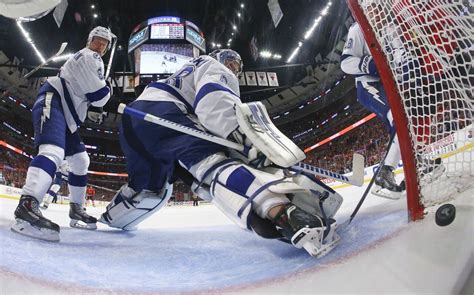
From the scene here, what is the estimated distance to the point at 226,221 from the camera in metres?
2.08

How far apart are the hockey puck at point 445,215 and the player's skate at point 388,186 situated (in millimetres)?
751

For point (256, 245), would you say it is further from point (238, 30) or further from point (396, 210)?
point (238, 30)

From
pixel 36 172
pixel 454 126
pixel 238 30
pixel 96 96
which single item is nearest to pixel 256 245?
pixel 454 126

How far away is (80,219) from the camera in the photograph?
1816 mm

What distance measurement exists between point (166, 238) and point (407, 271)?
111 cm

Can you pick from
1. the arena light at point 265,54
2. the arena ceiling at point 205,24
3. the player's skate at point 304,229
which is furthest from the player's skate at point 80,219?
the arena light at point 265,54

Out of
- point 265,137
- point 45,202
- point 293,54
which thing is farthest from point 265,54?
point 265,137

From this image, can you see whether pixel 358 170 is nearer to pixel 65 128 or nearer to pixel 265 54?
pixel 65 128

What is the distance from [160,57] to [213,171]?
585 centimetres

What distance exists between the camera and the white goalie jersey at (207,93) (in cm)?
114

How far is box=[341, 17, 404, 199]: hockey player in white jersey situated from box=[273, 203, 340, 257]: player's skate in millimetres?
797

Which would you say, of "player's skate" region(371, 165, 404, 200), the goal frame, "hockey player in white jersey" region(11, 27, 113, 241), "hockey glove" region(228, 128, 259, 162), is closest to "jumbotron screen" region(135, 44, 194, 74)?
"hockey player in white jersey" region(11, 27, 113, 241)

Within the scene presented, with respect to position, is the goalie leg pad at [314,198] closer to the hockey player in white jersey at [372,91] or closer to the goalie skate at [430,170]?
the goalie skate at [430,170]

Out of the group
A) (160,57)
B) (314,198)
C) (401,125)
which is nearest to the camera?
(401,125)
